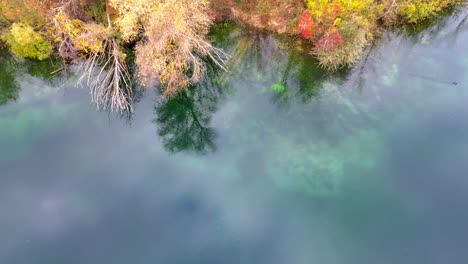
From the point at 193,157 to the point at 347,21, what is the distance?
502 inches

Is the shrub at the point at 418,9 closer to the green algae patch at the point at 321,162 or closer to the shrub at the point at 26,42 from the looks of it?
the green algae patch at the point at 321,162

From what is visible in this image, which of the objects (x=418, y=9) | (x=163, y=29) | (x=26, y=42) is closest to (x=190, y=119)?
(x=163, y=29)

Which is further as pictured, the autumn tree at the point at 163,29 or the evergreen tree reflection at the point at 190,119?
the evergreen tree reflection at the point at 190,119

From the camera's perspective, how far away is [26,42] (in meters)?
21.8

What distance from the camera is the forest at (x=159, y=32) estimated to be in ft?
62.0

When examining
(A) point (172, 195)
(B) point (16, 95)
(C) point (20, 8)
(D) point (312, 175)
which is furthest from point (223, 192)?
(C) point (20, 8)

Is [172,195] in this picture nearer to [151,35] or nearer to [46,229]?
[46,229]

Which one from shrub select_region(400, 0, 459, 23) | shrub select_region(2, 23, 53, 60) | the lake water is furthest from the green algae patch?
shrub select_region(2, 23, 53, 60)

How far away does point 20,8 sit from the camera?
71.2ft

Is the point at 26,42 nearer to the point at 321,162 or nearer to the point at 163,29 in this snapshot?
the point at 163,29

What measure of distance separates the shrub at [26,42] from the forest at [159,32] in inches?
2.2

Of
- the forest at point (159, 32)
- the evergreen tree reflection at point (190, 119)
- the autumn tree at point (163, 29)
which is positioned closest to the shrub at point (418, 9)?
the forest at point (159, 32)

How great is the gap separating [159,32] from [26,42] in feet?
30.6

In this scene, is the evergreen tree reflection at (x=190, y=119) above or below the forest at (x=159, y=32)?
below
